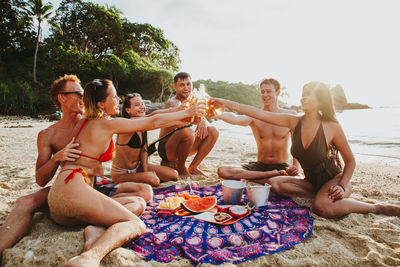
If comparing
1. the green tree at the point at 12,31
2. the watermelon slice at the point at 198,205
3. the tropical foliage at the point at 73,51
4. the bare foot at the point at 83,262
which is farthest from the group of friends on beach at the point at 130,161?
the green tree at the point at 12,31

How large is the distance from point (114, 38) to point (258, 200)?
101 ft

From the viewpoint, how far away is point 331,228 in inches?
105

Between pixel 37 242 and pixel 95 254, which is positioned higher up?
pixel 95 254

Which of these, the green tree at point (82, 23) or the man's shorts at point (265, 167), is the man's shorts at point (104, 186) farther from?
the green tree at point (82, 23)

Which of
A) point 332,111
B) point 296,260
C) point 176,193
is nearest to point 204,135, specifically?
point 176,193

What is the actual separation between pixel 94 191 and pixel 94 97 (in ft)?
3.65

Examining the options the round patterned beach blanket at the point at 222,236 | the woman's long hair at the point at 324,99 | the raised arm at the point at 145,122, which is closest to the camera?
the round patterned beach blanket at the point at 222,236

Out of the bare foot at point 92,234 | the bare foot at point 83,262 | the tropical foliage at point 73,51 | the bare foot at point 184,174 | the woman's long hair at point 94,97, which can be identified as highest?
the tropical foliage at point 73,51

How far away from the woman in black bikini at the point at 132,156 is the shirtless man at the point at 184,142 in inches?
33.6

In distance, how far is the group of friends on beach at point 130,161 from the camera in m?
2.26

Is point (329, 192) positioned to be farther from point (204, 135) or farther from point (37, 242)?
point (37, 242)

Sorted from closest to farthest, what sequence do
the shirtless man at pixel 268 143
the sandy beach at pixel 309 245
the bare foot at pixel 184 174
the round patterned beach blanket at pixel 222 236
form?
the sandy beach at pixel 309 245
the round patterned beach blanket at pixel 222 236
the shirtless man at pixel 268 143
the bare foot at pixel 184 174

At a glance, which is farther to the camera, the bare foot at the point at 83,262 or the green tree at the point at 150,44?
the green tree at the point at 150,44

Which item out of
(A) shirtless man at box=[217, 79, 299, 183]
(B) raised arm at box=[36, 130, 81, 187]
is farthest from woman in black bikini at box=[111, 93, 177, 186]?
(A) shirtless man at box=[217, 79, 299, 183]
